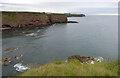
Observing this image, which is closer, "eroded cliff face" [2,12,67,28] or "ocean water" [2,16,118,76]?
"ocean water" [2,16,118,76]

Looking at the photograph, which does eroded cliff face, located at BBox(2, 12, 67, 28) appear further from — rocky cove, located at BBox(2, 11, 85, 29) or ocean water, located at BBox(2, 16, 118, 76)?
ocean water, located at BBox(2, 16, 118, 76)

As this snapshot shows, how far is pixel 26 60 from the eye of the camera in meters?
16.3

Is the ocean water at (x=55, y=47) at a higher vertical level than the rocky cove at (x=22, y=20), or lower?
lower

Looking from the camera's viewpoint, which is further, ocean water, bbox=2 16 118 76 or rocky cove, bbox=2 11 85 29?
rocky cove, bbox=2 11 85 29

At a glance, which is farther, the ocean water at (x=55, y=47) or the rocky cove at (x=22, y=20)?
the rocky cove at (x=22, y=20)

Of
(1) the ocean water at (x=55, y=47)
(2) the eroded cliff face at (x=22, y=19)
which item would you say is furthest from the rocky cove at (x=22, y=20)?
(1) the ocean water at (x=55, y=47)

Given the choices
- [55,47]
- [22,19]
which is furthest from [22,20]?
[55,47]

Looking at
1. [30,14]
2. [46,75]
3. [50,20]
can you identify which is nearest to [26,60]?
[46,75]

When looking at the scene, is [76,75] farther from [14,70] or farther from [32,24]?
[32,24]

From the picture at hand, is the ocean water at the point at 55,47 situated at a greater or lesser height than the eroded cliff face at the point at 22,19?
lesser

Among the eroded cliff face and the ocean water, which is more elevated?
the eroded cliff face

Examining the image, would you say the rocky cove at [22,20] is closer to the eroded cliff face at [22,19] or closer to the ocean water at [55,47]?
the eroded cliff face at [22,19]

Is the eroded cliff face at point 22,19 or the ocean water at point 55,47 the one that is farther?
the eroded cliff face at point 22,19

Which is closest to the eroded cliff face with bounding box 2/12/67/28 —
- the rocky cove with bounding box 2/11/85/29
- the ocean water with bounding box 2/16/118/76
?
the rocky cove with bounding box 2/11/85/29
